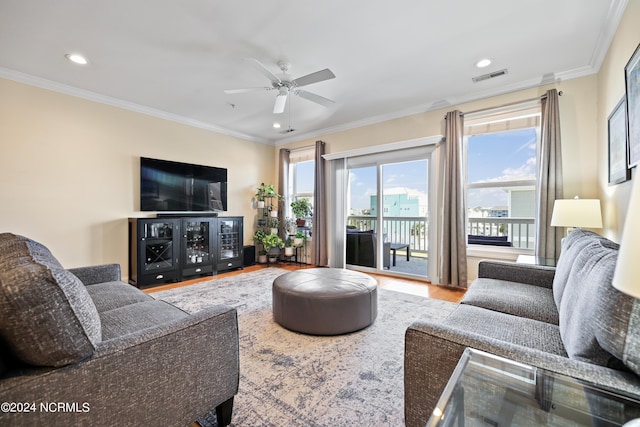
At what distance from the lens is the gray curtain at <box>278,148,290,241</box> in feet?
18.7

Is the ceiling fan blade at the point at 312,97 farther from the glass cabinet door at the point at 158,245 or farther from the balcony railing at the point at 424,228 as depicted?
the glass cabinet door at the point at 158,245

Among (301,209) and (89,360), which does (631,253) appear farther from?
(301,209)

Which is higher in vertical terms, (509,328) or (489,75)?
(489,75)

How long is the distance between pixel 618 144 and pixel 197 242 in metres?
5.07

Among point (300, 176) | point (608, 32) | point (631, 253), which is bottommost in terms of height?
point (631, 253)

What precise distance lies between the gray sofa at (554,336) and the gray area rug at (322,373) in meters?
0.45

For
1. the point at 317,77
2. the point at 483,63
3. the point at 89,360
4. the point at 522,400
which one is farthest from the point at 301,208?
the point at 522,400

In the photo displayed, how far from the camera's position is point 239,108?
407 centimetres

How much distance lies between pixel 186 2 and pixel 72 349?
2.35 metres

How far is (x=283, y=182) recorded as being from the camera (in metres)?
5.71

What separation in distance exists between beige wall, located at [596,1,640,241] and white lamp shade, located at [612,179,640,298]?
192cm

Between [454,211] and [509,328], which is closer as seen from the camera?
[509,328]

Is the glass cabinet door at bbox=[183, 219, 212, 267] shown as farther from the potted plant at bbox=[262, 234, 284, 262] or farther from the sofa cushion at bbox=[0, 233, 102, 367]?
the sofa cushion at bbox=[0, 233, 102, 367]

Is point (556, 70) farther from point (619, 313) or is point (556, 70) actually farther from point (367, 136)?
point (619, 313)
